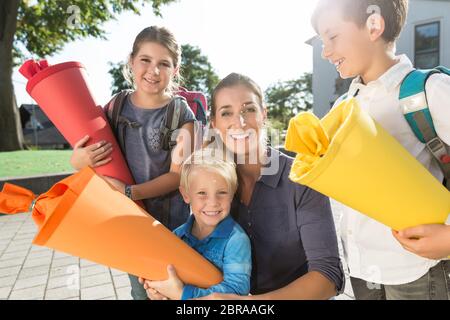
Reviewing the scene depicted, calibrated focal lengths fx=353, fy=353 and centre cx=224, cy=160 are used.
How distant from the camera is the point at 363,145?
0.82 m

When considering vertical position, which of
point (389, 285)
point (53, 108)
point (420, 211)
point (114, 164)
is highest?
point (53, 108)

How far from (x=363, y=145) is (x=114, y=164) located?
3.48 feet

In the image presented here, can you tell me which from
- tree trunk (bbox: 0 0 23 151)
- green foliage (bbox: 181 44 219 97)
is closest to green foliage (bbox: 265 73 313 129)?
green foliage (bbox: 181 44 219 97)

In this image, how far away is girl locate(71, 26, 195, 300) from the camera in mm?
1521

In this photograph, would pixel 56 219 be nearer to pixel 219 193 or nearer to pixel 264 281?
pixel 219 193

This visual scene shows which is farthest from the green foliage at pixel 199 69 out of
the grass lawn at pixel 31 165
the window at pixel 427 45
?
the grass lawn at pixel 31 165

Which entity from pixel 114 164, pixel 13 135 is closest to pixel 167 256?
pixel 114 164

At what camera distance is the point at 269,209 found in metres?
1.31

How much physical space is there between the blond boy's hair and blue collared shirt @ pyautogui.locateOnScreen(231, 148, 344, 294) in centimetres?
11

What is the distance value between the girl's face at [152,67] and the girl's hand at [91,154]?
1.02ft

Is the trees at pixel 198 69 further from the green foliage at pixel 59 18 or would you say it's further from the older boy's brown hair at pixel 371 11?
the older boy's brown hair at pixel 371 11

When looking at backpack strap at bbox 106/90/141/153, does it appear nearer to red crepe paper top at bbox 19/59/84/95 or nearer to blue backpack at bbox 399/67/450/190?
red crepe paper top at bbox 19/59/84/95

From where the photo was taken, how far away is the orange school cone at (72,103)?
4.69ft

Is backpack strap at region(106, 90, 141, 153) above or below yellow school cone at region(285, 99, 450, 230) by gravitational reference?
above
